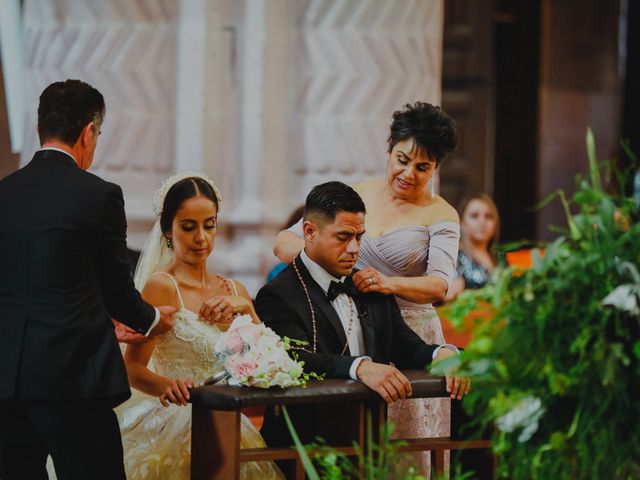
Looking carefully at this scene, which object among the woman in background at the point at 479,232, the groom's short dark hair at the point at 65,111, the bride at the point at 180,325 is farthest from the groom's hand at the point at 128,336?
the woman in background at the point at 479,232

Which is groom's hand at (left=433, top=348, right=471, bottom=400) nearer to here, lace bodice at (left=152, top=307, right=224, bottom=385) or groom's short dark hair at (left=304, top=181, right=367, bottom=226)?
groom's short dark hair at (left=304, top=181, right=367, bottom=226)

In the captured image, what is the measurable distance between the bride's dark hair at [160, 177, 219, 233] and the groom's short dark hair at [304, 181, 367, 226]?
0.39m

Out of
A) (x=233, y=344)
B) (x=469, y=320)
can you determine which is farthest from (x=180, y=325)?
(x=469, y=320)

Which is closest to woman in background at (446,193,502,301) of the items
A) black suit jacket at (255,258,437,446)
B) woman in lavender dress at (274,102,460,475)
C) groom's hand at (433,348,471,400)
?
woman in lavender dress at (274,102,460,475)

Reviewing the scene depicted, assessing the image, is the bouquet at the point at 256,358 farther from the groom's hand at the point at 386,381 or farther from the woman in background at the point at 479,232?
the woman in background at the point at 479,232

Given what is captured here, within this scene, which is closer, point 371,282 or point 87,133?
point 87,133

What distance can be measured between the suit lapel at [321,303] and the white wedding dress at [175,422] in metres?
0.40

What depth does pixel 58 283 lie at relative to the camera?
335 cm

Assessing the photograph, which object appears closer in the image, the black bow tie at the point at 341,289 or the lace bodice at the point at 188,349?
the black bow tie at the point at 341,289

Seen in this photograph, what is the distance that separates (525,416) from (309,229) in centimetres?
172

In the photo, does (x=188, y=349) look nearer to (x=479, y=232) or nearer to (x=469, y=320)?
(x=469, y=320)

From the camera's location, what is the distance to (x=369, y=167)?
7422mm

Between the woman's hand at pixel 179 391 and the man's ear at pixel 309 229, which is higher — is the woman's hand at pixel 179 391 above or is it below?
below

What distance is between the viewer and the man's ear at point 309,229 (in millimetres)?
4031
